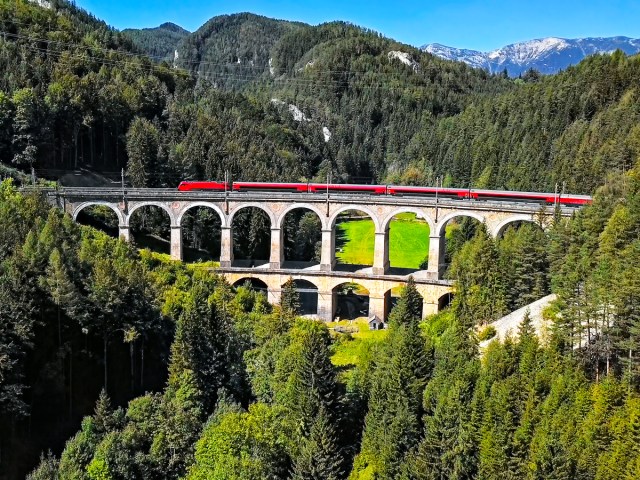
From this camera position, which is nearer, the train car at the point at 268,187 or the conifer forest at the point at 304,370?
the conifer forest at the point at 304,370

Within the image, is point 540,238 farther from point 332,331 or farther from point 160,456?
point 160,456

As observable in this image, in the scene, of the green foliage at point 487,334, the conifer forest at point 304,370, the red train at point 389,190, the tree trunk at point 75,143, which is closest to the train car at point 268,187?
the red train at point 389,190

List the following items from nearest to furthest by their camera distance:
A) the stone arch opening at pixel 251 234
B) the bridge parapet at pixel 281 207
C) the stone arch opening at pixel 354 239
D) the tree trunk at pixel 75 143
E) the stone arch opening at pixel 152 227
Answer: the bridge parapet at pixel 281 207 < the stone arch opening at pixel 152 227 < the stone arch opening at pixel 251 234 < the tree trunk at pixel 75 143 < the stone arch opening at pixel 354 239

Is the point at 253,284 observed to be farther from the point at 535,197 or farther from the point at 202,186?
the point at 535,197

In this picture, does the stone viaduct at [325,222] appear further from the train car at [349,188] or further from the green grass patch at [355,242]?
the green grass patch at [355,242]

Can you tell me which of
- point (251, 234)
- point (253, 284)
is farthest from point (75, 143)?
point (253, 284)

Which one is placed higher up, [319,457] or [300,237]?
[300,237]

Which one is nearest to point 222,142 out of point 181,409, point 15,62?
point 15,62

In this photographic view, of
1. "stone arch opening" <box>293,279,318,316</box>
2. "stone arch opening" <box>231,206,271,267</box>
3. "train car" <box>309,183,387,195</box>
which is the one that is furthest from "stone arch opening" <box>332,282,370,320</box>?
"train car" <box>309,183,387,195</box>
